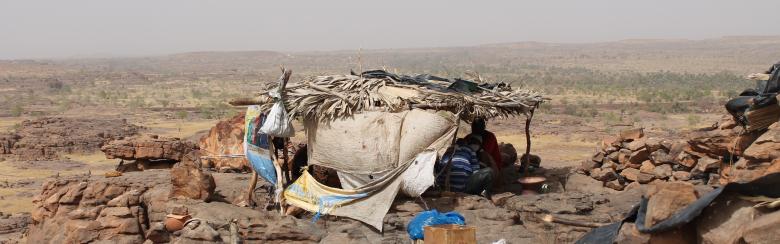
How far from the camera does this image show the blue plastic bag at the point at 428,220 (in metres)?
8.21

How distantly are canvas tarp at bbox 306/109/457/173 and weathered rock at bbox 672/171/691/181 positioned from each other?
302cm

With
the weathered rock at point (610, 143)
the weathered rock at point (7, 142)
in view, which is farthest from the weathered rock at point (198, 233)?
the weathered rock at point (7, 142)

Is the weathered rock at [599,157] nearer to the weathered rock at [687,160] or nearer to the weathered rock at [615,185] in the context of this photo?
the weathered rock at [615,185]

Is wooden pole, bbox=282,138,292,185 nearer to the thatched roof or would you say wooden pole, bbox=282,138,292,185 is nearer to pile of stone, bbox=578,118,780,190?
the thatched roof

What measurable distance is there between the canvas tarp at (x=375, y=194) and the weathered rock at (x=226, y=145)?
3.51m

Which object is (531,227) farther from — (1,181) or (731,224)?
(1,181)

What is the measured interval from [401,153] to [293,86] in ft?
6.06

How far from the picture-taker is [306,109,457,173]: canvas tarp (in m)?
9.30

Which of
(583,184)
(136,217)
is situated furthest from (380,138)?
(583,184)

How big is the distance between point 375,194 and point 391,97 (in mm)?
1300

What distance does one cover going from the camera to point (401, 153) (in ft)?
30.9

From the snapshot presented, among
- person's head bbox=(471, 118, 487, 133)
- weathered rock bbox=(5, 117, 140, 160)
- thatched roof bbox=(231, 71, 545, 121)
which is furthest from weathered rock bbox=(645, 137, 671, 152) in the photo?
weathered rock bbox=(5, 117, 140, 160)

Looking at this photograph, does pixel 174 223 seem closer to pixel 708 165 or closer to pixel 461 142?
pixel 461 142

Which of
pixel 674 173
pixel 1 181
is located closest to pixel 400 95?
pixel 674 173
